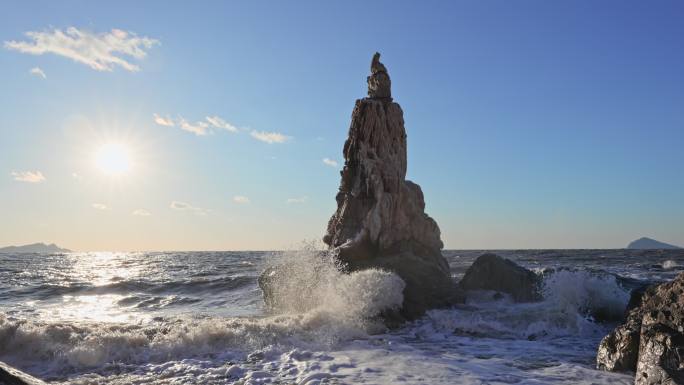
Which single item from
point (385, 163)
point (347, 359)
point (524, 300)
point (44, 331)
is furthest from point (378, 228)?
point (44, 331)

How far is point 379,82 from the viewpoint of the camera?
16.7m

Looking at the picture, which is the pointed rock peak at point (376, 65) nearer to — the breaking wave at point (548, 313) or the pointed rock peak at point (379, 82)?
the pointed rock peak at point (379, 82)

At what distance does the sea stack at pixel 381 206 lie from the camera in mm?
14461

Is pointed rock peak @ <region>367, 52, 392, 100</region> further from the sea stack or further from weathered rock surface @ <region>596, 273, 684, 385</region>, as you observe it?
weathered rock surface @ <region>596, 273, 684, 385</region>

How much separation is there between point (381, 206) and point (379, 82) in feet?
16.1

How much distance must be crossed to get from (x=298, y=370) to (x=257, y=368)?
2.50ft

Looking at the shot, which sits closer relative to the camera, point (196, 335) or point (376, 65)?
point (196, 335)

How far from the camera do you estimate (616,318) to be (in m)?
12.6

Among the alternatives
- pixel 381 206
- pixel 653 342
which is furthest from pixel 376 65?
pixel 653 342

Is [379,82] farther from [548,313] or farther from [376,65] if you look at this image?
[548,313]

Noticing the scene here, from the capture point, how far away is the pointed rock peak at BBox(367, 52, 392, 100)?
16.6 m

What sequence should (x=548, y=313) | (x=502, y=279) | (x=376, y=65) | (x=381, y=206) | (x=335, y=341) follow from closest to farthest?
1. (x=335, y=341)
2. (x=548, y=313)
3. (x=381, y=206)
4. (x=502, y=279)
5. (x=376, y=65)

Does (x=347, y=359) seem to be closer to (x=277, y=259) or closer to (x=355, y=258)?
(x=355, y=258)

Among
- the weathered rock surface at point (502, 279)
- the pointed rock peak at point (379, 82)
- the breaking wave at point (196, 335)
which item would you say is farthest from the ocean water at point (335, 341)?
the pointed rock peak at point (379, 82)
